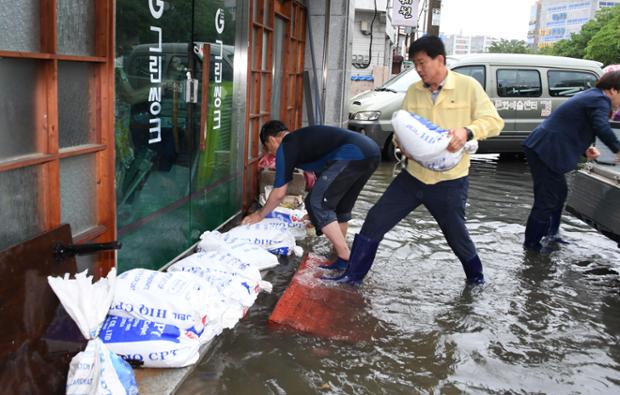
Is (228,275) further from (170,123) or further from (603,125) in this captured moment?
(603,125)

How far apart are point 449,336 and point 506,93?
26.8 feet

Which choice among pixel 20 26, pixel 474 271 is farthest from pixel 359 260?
pixel 20 26

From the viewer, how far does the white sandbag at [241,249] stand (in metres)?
4.39

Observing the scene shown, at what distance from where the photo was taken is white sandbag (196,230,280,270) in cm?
439

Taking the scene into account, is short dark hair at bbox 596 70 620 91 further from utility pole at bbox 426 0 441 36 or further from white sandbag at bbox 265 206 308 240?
utility pole at bbox 426 0 441 36

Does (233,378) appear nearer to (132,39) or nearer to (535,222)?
(132,39)

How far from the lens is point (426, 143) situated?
3.86 meters

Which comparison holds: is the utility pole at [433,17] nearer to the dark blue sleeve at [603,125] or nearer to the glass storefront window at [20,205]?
the dark blue sleeve at [603,125]

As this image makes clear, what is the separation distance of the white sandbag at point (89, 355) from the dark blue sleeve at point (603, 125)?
433 cm

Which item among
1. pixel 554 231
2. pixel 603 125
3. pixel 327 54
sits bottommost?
pixel 554 231

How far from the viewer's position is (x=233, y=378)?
3195 millimetres

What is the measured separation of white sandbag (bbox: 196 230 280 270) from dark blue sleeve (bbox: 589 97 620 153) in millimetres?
2969

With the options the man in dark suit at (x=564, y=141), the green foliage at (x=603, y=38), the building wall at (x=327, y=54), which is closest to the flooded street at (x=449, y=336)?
the man in dark suit at (x=564, y=141)

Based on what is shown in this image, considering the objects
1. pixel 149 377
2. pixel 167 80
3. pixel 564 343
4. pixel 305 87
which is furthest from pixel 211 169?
pixel 305 87
